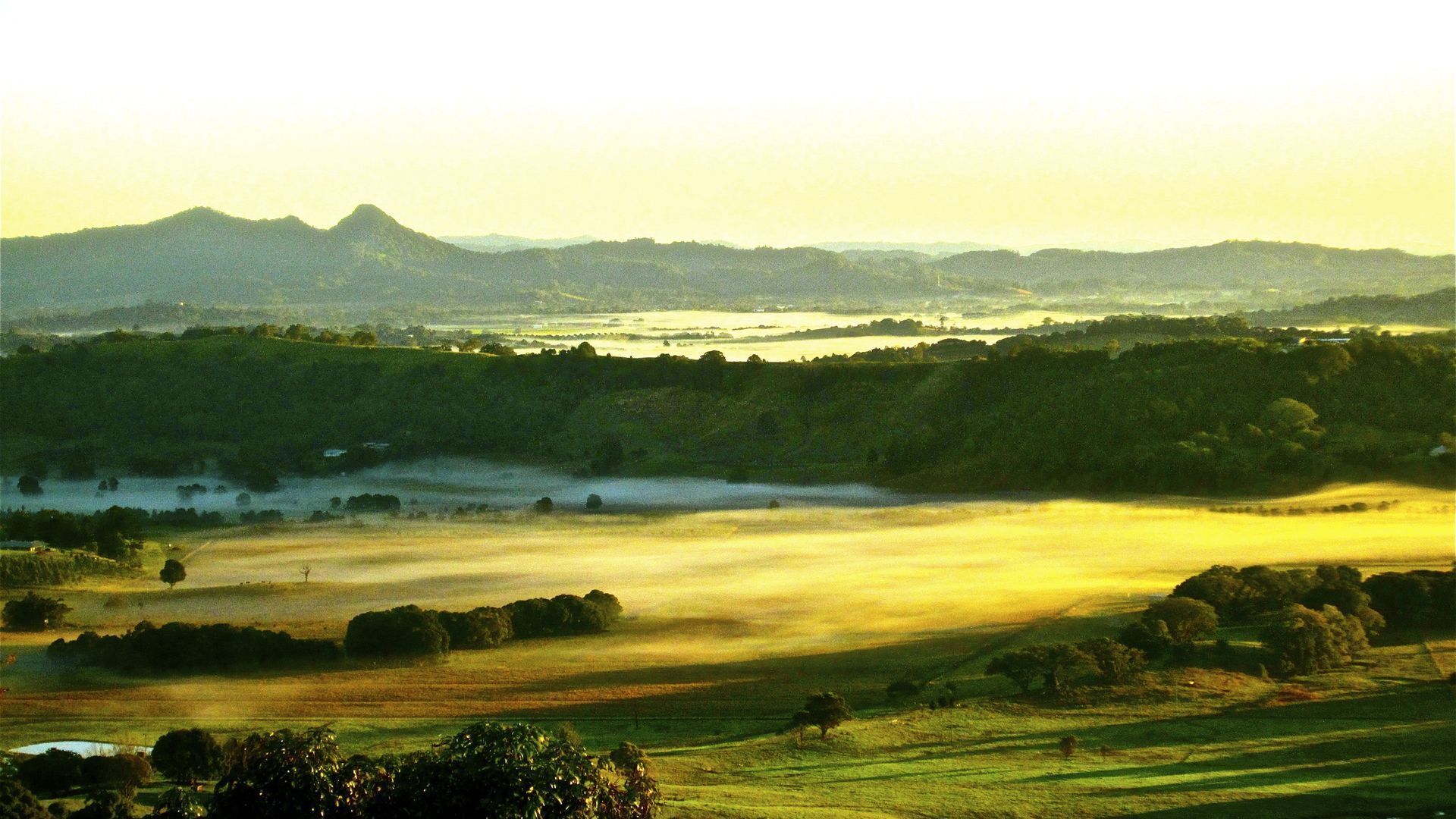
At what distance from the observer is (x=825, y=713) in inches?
1342

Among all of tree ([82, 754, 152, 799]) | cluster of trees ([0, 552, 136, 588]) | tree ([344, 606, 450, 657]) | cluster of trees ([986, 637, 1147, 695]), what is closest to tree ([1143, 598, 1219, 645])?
cluster of trees ([986, 637, 1147, 695])

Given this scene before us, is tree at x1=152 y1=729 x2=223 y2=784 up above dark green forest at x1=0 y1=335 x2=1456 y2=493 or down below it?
below

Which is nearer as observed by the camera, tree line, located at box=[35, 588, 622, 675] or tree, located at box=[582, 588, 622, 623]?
tree line, located at box=[35, 588, 622, 675]

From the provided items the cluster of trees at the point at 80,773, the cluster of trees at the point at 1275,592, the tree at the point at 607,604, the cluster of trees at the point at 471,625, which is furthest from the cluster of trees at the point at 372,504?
the cluster of trees at the point at 80,773

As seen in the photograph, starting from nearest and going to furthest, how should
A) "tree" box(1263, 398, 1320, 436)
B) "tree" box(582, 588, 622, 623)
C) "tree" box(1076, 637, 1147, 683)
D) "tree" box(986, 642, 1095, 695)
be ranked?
"tree" box(986, 642, 1095, 695) → "tree" box(1076, 637, 1147, 683) → "tree" box(582, 588, 622, 623) → "tree" box(1263, 398, 1320, 436)

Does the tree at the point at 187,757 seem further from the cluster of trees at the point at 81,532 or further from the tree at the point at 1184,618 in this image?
the cluster of trees at the point at 81,532

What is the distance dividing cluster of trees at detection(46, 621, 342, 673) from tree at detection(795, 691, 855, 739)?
14532 millimetres

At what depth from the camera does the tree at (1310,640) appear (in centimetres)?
3947

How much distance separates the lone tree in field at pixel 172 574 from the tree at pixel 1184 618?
32594 millimetres

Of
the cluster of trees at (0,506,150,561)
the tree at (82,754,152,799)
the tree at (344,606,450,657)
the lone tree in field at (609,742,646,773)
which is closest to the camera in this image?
the lone tree in field at (609,742,646,773)

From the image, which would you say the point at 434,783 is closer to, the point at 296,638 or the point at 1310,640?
the point at 296,638

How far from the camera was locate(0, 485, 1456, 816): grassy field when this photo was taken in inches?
1206

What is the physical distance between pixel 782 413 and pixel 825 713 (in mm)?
62170

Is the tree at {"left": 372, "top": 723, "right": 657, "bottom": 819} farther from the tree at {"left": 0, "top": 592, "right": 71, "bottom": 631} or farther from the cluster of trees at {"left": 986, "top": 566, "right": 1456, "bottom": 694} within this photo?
the tree at {"left": 0, "top": 592, "right": 71, "bottom": 631}
